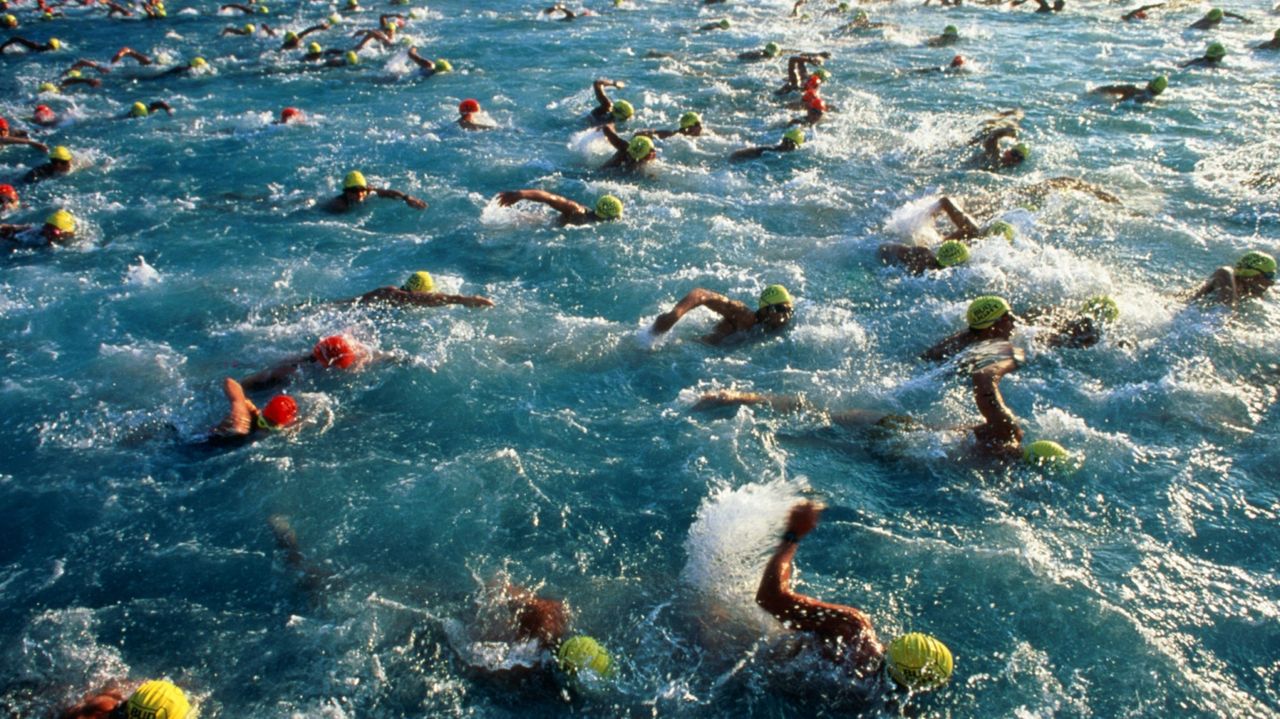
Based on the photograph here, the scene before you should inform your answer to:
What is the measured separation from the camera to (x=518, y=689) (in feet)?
16.8

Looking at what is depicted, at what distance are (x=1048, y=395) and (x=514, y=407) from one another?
5291 millimetres

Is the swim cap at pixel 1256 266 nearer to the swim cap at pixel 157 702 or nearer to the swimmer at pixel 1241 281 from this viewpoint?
the swimmer at pixel 1241 281

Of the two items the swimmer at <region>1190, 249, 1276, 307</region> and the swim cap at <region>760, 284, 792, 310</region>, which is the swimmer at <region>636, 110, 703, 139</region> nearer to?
the swim cap at <region>760, 284, 792, 310</region>

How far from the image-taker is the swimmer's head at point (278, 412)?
734 centimetres

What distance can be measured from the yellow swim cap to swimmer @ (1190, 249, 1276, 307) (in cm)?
1497

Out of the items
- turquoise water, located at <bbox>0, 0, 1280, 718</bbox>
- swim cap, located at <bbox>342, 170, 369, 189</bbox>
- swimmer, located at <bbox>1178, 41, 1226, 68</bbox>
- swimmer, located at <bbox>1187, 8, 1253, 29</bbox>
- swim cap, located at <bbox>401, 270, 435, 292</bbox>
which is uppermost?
swimmer, located at <bbox>1187, 8, 1253, 29</bbox>

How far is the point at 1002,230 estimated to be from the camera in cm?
1020

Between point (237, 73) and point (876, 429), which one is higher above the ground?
point (237, 73)

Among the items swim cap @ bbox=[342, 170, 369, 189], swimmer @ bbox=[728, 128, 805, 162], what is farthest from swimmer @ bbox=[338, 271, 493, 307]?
swimmer @ bbox=[728, 128, 805, 162]

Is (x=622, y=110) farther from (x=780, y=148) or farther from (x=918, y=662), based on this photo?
(x=918, y=662)

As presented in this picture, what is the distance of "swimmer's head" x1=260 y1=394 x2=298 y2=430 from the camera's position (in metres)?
7.34

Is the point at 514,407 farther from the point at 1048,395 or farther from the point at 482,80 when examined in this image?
the point at 482,80

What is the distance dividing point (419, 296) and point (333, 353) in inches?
60.5

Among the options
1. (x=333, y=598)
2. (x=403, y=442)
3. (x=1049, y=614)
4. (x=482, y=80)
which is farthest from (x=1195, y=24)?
(x=333, y=598)
